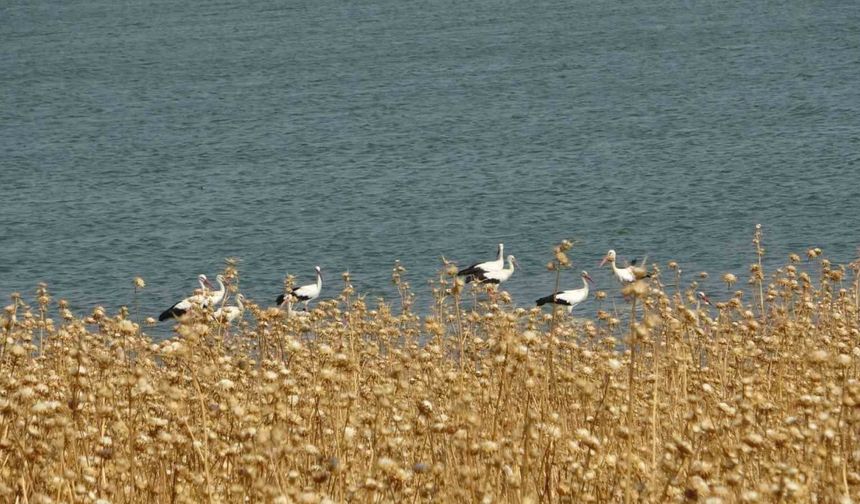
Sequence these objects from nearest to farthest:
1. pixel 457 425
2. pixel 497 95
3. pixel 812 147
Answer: pixel 457 425, pixel 812 147, pixel 497 95

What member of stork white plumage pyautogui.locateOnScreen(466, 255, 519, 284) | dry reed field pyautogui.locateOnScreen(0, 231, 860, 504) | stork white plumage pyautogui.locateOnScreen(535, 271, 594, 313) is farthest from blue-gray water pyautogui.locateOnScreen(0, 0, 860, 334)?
dry reed field pyautogui.locateOnScreen(0, 231, 860, 504)

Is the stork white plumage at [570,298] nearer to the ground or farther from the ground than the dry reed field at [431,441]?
farther from the ground

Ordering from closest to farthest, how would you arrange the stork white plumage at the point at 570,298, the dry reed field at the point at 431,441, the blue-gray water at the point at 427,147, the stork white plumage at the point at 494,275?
the dry reed field at the point at 431,441
the stork white plumage at the point at 570,298
the stork white plumage at the point at 494,275
the blue-gray water at the point at 427,147

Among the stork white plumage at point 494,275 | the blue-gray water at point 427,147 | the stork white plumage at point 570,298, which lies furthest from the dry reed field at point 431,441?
the blue-gray water at point 427,147

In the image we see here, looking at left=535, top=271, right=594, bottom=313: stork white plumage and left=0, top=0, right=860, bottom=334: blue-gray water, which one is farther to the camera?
left=0, top=0, right=860, bottom=334: blue-gray water

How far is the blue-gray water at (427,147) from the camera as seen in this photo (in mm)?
27906

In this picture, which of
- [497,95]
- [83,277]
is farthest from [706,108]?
[83,277]

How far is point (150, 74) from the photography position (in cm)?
6425

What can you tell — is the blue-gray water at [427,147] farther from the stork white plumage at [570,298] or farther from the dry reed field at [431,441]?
the dry reed field at [431,441]

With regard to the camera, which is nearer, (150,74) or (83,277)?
(83,277)

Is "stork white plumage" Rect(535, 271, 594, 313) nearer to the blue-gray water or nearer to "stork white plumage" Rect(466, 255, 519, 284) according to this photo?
"stork white plumage" Rect(466, 255, 519, 284)

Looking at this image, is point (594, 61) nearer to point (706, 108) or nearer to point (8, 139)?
point (706, 108)

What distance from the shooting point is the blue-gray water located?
91.6 ft

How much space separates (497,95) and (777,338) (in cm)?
4593
